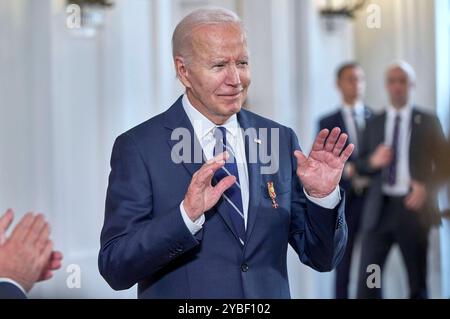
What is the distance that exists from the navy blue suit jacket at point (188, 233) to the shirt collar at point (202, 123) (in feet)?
0.04

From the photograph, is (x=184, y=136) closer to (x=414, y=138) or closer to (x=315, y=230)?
(x=315, y=230)

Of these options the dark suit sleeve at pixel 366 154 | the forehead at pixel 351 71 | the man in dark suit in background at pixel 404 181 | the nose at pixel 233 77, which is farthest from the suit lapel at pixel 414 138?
the nose at pixel 233 77

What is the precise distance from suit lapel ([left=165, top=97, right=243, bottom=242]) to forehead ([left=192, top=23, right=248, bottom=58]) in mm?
118

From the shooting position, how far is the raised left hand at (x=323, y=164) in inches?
56.4

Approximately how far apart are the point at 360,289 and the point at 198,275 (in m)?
0.79

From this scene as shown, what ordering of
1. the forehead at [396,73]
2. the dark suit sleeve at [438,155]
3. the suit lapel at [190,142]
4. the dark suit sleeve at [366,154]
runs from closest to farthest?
the suit lapel at [190,142], the dark suit sleeve at [438,155], the dark suit sleeve at [366,154], the forehead at [396,73]

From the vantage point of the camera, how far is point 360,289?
6.98 ft

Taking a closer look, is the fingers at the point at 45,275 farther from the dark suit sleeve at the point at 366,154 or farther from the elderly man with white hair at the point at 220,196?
the dark suit sleeve at the point at 366,154

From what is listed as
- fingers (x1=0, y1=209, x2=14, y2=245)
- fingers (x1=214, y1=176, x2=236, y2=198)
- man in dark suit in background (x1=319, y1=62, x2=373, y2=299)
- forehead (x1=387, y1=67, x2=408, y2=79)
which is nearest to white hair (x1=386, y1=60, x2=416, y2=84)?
forehead (x1=387, y1=67, x2=408, y2=79)

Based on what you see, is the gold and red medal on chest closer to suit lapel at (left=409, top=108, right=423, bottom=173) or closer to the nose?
the nose

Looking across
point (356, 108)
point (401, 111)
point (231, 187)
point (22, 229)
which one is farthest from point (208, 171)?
point (401, 111)

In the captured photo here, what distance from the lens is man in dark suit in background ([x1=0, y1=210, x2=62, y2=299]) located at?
1.42 metres
